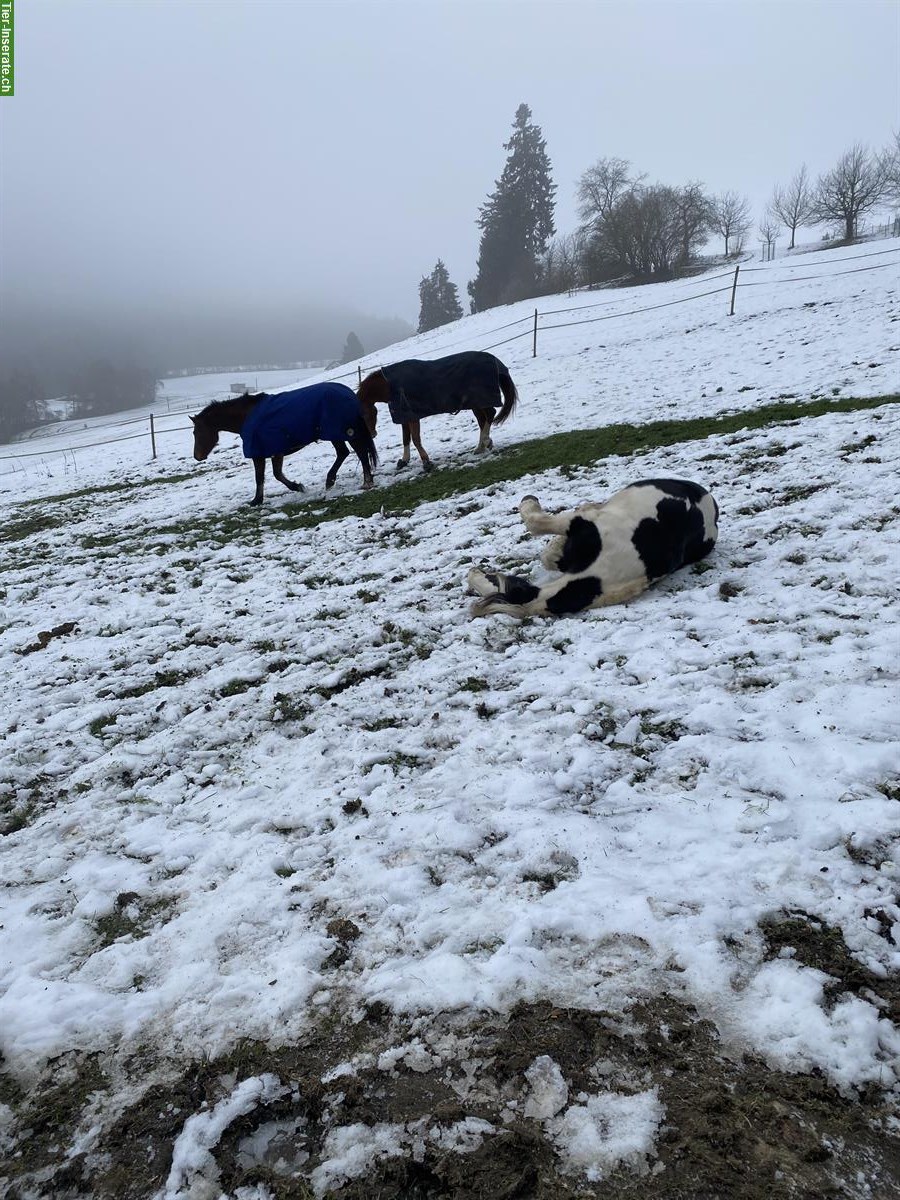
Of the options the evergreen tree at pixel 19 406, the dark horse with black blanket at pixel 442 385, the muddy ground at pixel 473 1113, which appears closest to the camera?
the muddy ground at pixel 473 1113

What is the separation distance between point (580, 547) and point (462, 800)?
2.36 m

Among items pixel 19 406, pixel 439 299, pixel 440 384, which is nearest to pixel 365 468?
pixel 440 384

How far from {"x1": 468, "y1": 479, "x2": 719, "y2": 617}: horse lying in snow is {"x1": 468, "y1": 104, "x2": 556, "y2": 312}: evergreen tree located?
5719 centimetres

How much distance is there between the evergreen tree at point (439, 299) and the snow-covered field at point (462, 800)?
63.6 metres

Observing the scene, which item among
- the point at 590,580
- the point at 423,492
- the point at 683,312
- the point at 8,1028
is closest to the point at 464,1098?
the point at 8,1028

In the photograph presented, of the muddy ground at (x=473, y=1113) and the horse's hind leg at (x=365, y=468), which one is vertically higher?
the horse's hind leg at (x=365, y=468)

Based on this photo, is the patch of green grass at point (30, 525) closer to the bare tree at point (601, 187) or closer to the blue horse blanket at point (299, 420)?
the blue horse blanket at point (299, 420)

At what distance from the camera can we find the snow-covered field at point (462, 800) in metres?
1.97

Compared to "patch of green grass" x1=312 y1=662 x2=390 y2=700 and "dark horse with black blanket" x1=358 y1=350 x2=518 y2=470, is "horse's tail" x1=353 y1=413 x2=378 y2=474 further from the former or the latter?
"patch of green grass" x1=312 y1=662 x2=390 y2=700

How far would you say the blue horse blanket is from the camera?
28.3 feet

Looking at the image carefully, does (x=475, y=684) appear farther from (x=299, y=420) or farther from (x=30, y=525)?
(x=30, y=525)

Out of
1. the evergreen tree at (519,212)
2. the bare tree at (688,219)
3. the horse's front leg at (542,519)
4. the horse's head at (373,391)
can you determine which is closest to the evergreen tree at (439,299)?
the evergreen tree at (519,212)

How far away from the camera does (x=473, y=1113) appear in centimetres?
166

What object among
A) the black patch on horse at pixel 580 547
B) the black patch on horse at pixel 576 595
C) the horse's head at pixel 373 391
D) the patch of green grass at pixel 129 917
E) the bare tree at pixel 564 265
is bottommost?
the patch of green grass at pixel 129 917
